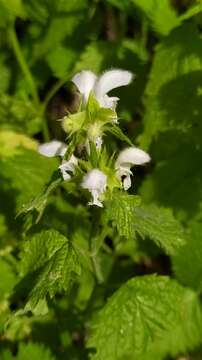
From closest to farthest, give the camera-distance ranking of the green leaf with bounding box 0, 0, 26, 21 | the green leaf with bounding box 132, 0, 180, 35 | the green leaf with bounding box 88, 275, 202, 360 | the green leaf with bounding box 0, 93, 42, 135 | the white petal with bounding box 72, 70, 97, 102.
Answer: the white petal with bounding box 72, 70, 97, 102, the green leaf with bounding box 88, 275, 202, 360, the green leaf with bounding box 132, 0, 180, 35, the green leaf with bounding box 0, 0, 26, 21, the green leaf with bounding box 0, 93, 42, 135

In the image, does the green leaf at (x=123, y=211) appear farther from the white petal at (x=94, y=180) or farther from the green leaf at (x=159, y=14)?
the green leaf at (x=159, y=14)

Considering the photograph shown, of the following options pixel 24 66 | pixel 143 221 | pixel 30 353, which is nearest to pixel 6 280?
pixel 30 353

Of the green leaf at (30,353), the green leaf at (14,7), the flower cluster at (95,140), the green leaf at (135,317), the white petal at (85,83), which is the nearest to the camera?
the flower cluster at (95,140)

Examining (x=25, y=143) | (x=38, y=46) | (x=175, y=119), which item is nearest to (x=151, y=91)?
(x=175, y=119)

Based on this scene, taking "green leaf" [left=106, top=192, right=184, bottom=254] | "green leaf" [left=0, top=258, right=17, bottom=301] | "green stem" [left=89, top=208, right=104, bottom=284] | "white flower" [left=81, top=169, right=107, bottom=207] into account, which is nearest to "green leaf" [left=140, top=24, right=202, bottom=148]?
"green leaf" [left=106, top=192, right=184, bottom=254]

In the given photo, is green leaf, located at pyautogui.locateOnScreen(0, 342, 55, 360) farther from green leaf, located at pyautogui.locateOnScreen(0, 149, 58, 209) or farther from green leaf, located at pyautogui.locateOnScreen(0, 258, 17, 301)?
green leaf, located at pyautogui.locateOnScreen(0, 149, 58, 209)

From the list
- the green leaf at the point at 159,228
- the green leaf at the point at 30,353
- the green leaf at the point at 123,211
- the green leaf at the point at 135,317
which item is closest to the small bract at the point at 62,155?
the green leaf at the point at 123,211

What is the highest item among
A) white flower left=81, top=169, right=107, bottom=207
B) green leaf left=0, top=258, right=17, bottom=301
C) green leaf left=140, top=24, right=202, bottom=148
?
green leaf left=140, top=24, right=202, bottom=148
